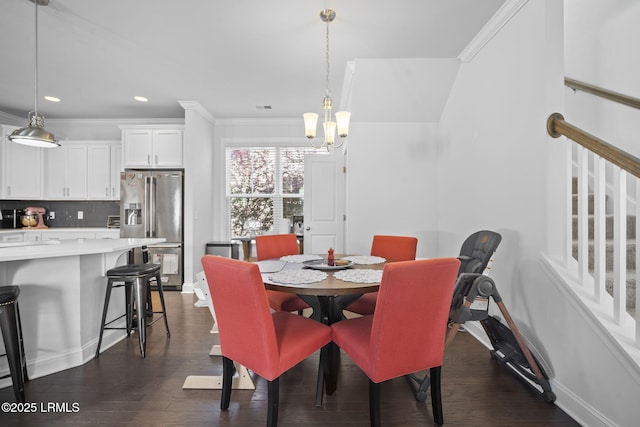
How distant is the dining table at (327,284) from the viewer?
1.57 m

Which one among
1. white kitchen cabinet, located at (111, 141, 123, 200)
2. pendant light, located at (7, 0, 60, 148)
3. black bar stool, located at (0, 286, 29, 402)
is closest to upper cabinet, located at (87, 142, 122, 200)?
white kitchen cabinet, located at (111, 141, 123, 200)

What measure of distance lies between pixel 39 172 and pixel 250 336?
5.43 metres

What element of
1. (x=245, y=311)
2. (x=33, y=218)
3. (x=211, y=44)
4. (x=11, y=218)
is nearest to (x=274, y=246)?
(x=245, y=311)

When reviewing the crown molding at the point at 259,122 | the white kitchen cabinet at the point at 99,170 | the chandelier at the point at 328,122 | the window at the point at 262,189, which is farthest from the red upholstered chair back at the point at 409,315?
the white kitchen cabinet at the point at 99,170

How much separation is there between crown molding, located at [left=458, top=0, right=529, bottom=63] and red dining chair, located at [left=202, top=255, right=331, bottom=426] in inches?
105

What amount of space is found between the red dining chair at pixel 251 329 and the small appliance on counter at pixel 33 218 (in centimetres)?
514

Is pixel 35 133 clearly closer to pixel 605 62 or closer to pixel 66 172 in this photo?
pixel 66 172

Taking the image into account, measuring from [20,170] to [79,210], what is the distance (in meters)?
0.95

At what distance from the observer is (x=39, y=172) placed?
4.70 meters

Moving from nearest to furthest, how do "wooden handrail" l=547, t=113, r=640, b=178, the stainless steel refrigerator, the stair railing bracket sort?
"wooden handrail" l=547, t=113, r=640, b=178, the stair railing bracket, the stainless steel refrigerator

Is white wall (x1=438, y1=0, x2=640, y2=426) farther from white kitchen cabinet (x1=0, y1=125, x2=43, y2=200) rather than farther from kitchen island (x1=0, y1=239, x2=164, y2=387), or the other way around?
white kitchen cabinet (x1=0, y1=125, x2=43, y2=200)

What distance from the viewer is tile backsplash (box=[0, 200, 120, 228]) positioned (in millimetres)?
5035

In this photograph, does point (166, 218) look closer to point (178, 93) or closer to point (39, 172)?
point (178, 93)

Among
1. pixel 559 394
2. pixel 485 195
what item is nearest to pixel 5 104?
pixel 485 195
